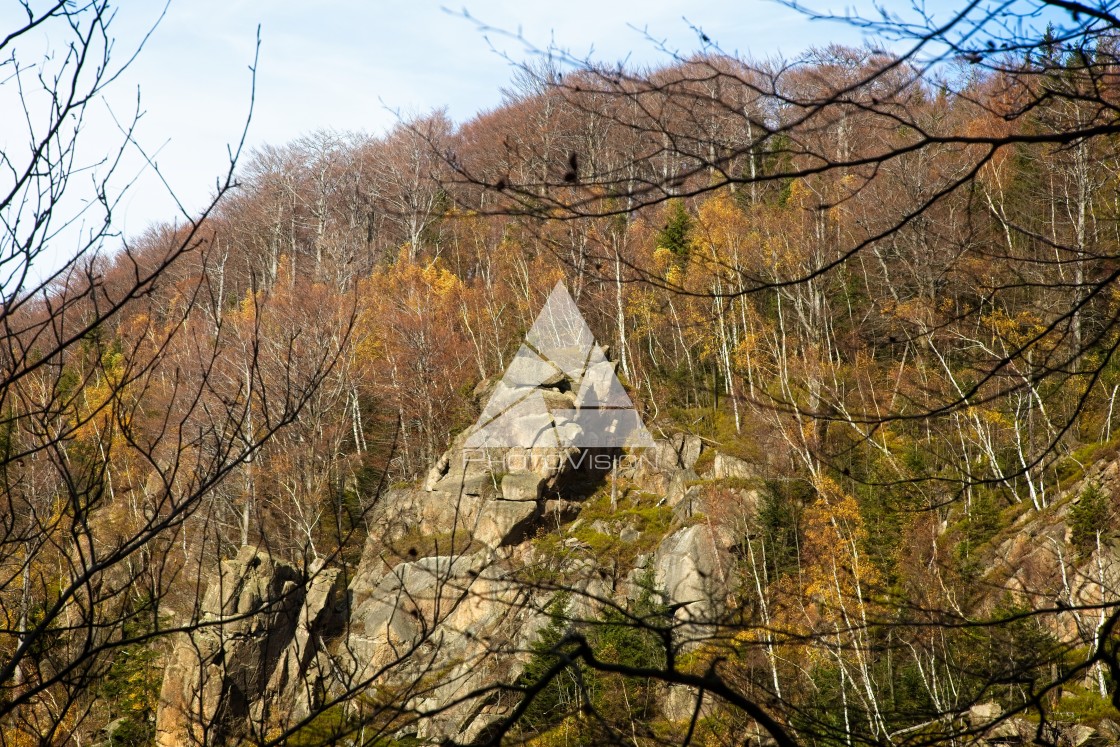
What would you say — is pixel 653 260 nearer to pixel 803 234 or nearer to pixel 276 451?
pixel 803 234

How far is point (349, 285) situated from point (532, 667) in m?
22.7

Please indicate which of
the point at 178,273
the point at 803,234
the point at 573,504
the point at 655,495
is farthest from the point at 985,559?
the point at 178,273

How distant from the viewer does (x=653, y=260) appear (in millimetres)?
26484
